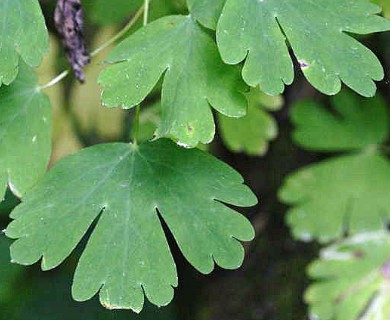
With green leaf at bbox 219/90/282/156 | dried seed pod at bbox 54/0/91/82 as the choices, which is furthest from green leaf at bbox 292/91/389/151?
dried seed pod at bbox 54/0/91/82

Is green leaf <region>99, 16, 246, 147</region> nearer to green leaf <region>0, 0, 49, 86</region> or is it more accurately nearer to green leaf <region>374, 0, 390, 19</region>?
green leaf <region>0, 0, 49, 86</region>

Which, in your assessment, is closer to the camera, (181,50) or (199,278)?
(181,50)

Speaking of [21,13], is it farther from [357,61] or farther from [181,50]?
[357,61]

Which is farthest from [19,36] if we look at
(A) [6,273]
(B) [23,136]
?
(A) [6,273]

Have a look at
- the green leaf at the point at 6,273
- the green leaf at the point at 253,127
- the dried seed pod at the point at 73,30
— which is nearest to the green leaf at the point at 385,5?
the green leaf at the point at 253,127

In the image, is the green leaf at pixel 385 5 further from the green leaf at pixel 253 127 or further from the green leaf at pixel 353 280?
the green leaf at pixel 353 280

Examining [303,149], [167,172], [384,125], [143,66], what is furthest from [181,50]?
[303,149]
